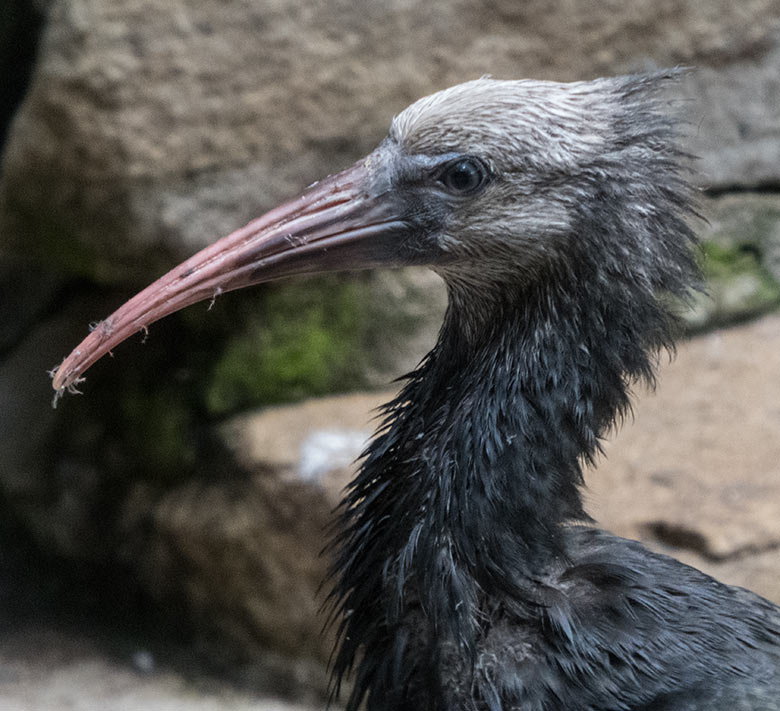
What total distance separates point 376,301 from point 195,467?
2.87 feet

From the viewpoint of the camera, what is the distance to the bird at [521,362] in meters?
1.72

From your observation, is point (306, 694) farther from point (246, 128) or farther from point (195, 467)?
point (246, 128)

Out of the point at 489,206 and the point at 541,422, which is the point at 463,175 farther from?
→ the point at 541,422

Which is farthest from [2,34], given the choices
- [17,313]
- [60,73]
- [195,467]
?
[195,467]

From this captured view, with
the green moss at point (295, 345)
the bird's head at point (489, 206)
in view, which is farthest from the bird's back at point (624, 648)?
the green moss at point (295, 345)

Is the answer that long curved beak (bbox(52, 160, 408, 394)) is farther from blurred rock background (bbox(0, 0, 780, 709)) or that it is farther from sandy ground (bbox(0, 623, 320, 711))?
sandy ground (bbox(0, 623, 320, 711))

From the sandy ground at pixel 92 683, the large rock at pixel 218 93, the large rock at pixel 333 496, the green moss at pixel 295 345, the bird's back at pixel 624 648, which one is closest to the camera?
the bird's back at pixel 624 648

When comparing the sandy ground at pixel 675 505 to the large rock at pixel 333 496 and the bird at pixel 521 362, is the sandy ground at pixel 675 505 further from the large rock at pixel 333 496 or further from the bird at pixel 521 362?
the bird at pixel 521 362

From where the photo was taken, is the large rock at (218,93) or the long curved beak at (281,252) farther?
the large rock at (218,93)

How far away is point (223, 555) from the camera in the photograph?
368cm

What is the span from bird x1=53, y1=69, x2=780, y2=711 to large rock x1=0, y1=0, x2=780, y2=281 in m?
1.66

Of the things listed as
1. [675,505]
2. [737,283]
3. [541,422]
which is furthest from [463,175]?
[737,283]

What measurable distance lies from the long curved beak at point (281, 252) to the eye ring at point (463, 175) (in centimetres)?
11

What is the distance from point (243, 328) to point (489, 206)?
208 centimetres
